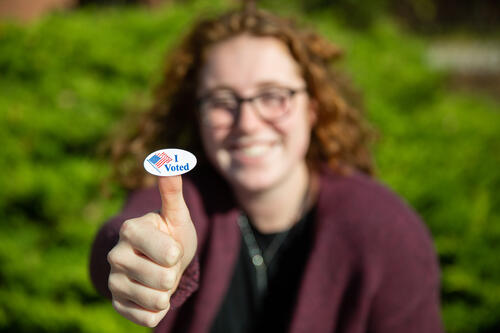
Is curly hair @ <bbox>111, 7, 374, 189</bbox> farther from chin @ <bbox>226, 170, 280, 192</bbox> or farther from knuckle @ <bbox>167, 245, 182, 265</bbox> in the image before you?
knuckle @ <bbox>167, 245, 182, 265</bbox>

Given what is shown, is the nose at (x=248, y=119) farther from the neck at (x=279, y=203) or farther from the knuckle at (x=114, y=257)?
the knuckle at (x=114, y=257)

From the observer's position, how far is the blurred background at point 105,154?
2.69 metres

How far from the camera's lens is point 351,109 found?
2.46 metres

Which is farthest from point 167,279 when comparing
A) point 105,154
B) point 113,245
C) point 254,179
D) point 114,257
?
point 105,154

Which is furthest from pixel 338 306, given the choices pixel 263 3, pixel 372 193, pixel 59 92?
pixel 263 3

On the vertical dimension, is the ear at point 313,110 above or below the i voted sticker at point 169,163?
below

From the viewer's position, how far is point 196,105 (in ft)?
6.47

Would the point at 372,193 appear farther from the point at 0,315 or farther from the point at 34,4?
the point at 34,4

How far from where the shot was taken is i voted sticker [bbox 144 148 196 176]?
78 cm

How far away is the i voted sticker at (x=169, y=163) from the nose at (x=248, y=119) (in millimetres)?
852

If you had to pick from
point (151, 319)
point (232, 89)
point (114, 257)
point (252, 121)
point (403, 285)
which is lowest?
point (403, 285)

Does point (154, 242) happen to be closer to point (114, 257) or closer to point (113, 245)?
point (114, 257)

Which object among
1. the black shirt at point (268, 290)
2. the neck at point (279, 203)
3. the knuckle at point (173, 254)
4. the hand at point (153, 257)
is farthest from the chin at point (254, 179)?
the knuckle at point (173, 254)

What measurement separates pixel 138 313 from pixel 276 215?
113 cm
